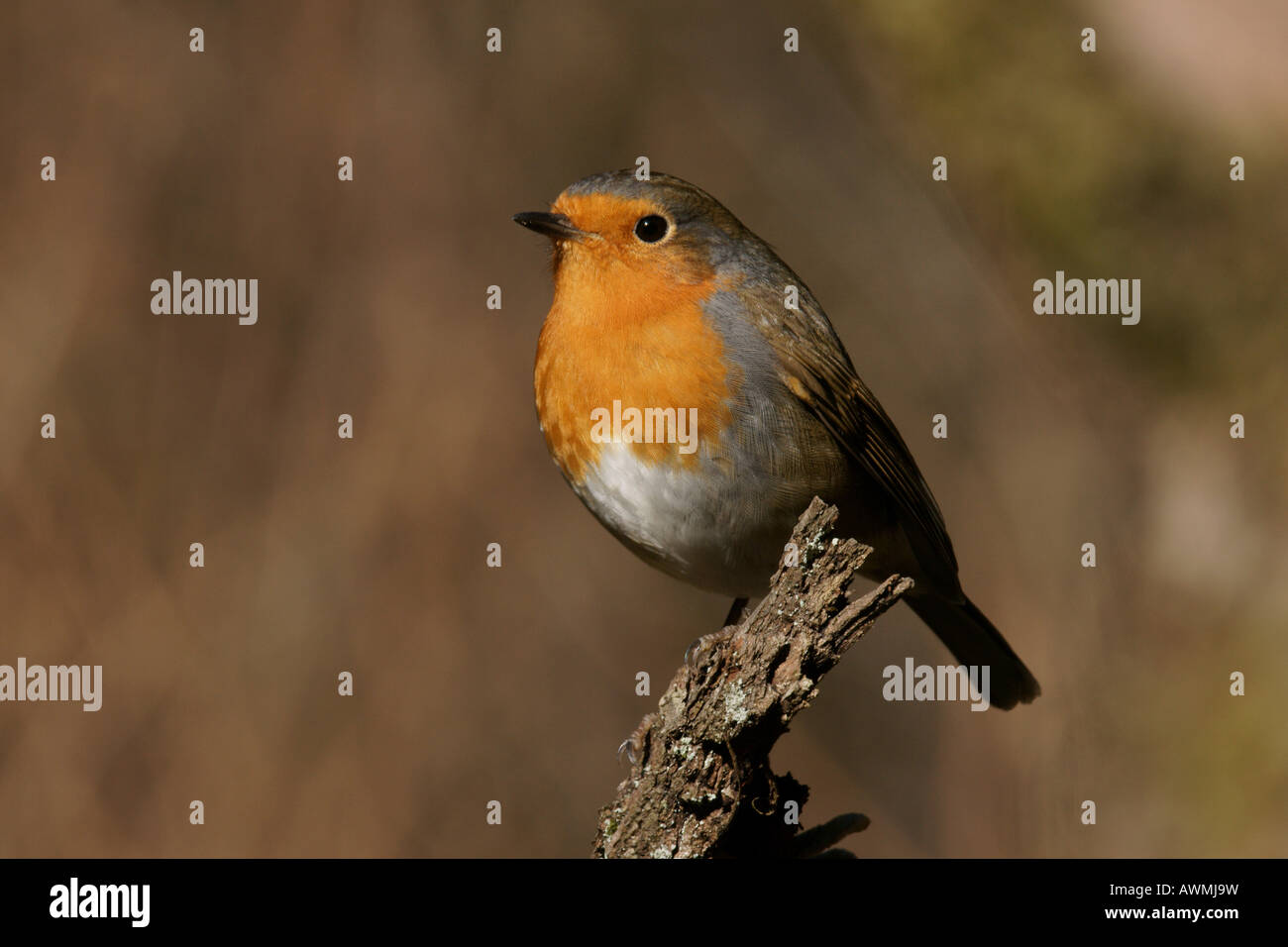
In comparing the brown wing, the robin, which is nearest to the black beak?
the robin

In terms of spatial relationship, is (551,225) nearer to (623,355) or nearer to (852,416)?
(623,355)

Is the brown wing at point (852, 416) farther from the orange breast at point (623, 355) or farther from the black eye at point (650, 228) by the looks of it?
the black eye at point (650, 228)


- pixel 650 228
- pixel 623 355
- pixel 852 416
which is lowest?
pixel 852 416

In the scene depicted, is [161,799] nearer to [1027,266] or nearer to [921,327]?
[921,327]

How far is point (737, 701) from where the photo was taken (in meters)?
3.02

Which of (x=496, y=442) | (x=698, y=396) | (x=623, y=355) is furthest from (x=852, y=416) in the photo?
(x=496, y=442)

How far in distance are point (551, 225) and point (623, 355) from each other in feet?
1.71

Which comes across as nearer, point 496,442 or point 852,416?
point 852,416

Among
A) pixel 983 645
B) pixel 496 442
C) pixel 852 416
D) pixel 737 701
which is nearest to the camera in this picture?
pixel 737 701

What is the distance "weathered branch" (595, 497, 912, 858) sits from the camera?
3.04 m

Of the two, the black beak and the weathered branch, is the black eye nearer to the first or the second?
the black beak

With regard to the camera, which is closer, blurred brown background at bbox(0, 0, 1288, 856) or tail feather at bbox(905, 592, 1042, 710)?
tail feather at bbox(905, 592, 1042, 710)

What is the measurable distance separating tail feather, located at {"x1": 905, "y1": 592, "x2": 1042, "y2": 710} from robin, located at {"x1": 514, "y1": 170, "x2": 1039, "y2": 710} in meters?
0.47

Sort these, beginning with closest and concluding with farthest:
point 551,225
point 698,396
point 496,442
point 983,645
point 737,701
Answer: point 737,701
point 698,396
point 551,225
point 983,645
point 496,442
